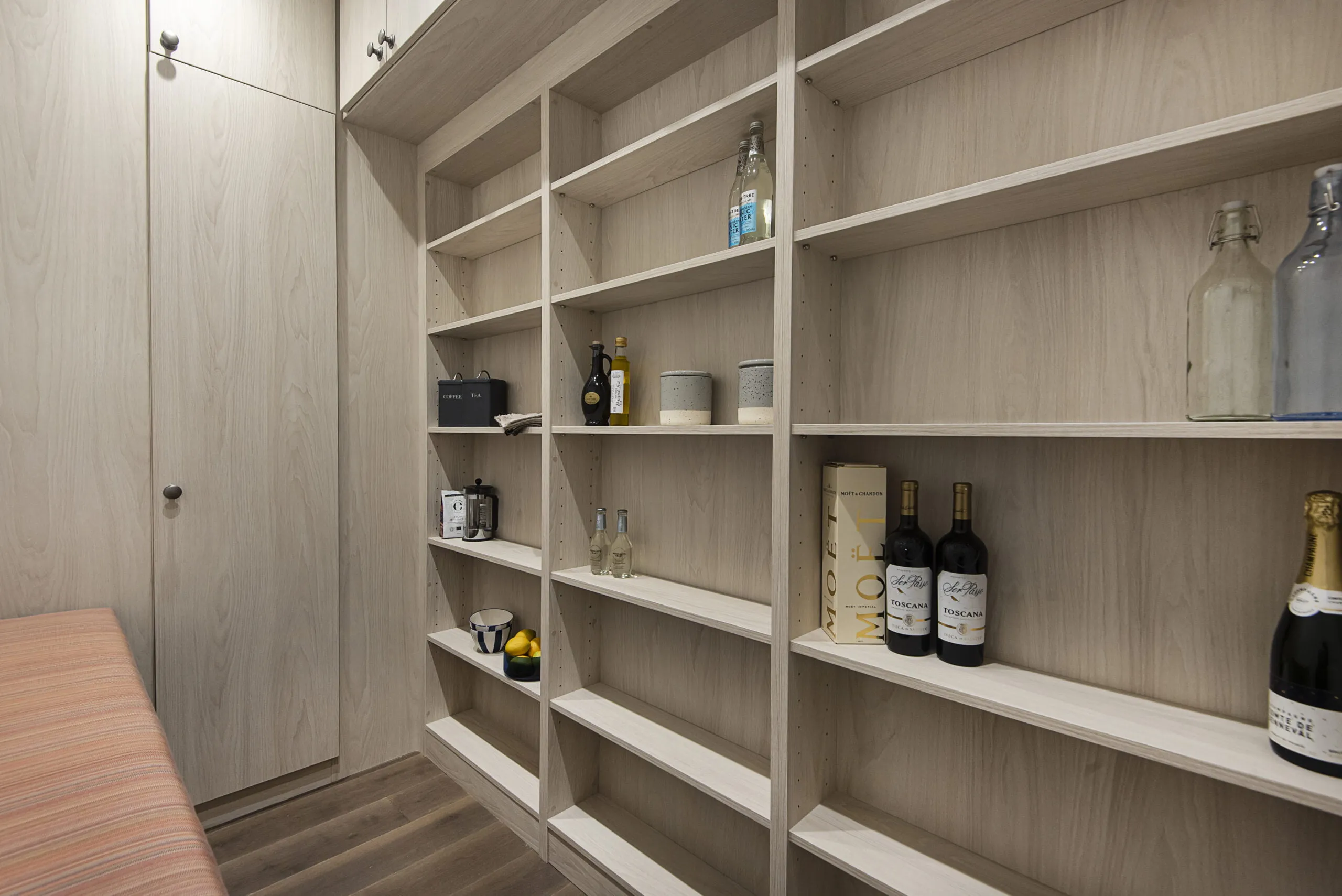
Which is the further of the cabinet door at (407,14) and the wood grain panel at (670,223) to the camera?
the cabinet door at (407,14)

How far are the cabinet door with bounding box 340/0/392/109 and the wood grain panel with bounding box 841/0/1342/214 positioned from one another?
154cm

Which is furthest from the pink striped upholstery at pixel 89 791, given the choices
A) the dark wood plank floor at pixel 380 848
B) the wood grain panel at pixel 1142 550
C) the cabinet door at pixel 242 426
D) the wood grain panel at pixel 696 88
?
the wood grain panel at pixel 696 88

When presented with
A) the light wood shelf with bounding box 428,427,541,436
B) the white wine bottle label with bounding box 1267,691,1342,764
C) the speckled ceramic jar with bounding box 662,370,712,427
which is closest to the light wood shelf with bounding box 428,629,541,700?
the light wood shelf with bounding box 428,427,541,436

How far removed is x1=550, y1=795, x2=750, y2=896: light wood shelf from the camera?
158 cm

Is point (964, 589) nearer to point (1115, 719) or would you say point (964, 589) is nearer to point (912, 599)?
point (912, 599)

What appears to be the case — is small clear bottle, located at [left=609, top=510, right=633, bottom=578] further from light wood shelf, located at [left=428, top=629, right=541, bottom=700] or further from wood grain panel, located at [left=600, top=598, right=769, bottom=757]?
light wood shelf, located at [left=428, top=629, right=541, bottom=700]

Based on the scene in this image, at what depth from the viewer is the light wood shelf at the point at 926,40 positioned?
1.04 meters

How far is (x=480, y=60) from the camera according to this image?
190cm

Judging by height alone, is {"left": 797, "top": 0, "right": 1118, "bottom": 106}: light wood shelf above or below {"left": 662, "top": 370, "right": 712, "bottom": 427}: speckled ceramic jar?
above

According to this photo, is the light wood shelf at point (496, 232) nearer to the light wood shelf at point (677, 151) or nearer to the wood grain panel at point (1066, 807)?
the light wood shelf at point (677, 151)

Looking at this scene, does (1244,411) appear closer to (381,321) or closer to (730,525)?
(730,525)

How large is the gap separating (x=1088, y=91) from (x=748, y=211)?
634 millimetres

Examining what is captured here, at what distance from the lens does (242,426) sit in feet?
6.61

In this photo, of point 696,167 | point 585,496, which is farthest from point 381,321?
point 696,167
